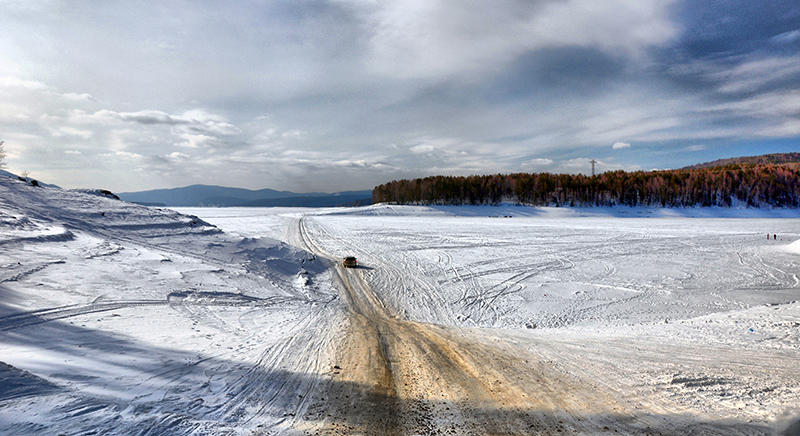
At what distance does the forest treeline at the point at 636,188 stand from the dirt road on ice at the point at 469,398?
273 ft

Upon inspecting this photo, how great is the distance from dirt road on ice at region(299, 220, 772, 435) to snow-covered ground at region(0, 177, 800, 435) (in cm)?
5

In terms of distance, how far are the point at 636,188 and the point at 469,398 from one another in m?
91.8

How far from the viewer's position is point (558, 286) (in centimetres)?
1462

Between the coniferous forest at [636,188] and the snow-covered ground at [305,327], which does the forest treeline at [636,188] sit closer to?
the coniferous forest at [636,188]

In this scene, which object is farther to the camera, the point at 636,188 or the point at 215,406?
the point at 636,188

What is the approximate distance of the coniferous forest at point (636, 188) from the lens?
7488 cm

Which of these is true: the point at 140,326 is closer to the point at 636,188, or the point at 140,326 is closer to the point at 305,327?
the point at 305,327

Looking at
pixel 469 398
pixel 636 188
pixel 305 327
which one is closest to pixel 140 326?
pixel 305 327

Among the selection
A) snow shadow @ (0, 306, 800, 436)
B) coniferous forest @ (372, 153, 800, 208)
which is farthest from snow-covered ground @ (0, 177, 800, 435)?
coniferous forest @ (372, 153, 800, 208)

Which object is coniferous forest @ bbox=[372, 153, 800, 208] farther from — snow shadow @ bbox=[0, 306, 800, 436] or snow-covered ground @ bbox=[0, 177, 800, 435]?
snow shadow @ bbox=[0, 306, 800, 436]

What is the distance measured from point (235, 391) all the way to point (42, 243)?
36.1 ft

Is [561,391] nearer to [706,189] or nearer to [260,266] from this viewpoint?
[260,266]

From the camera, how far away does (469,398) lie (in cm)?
562

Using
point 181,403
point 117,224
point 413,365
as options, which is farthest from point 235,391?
point 117,224
